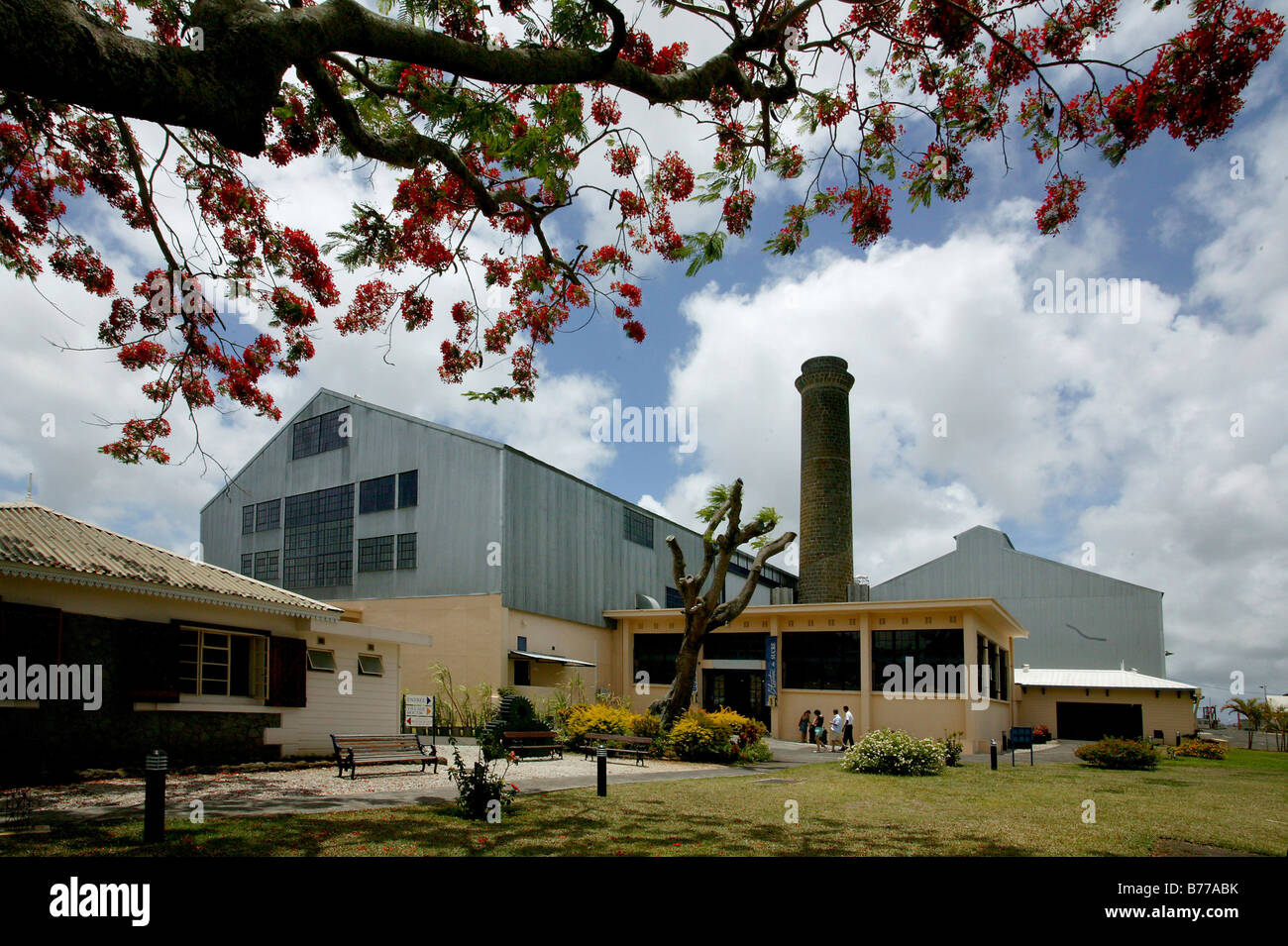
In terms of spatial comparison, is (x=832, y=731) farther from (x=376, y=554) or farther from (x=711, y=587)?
(x=376, y=554)

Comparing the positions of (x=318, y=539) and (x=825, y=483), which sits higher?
(x=825, y=483)

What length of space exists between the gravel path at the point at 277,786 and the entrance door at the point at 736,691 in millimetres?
13945

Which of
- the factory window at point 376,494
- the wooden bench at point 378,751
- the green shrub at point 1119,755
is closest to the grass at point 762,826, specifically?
the wooden bench at point 378,751

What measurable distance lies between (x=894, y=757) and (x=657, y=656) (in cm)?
1562

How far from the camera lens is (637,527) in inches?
1444

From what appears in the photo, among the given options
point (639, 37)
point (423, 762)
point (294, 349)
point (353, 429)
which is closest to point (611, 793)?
point (423, 762)

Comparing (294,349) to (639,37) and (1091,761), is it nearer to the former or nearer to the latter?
(639,37)

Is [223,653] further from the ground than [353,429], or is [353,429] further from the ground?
[353,429]

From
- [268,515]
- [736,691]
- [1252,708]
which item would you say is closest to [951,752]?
[736,691]

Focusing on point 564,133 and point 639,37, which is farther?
point 564,133

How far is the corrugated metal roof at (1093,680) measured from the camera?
33.9 m

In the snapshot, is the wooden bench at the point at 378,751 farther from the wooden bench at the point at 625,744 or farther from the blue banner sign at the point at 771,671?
the blue banner sign at the point at 771,671

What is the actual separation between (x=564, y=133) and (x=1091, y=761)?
2074 cm

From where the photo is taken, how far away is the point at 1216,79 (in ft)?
19.0
